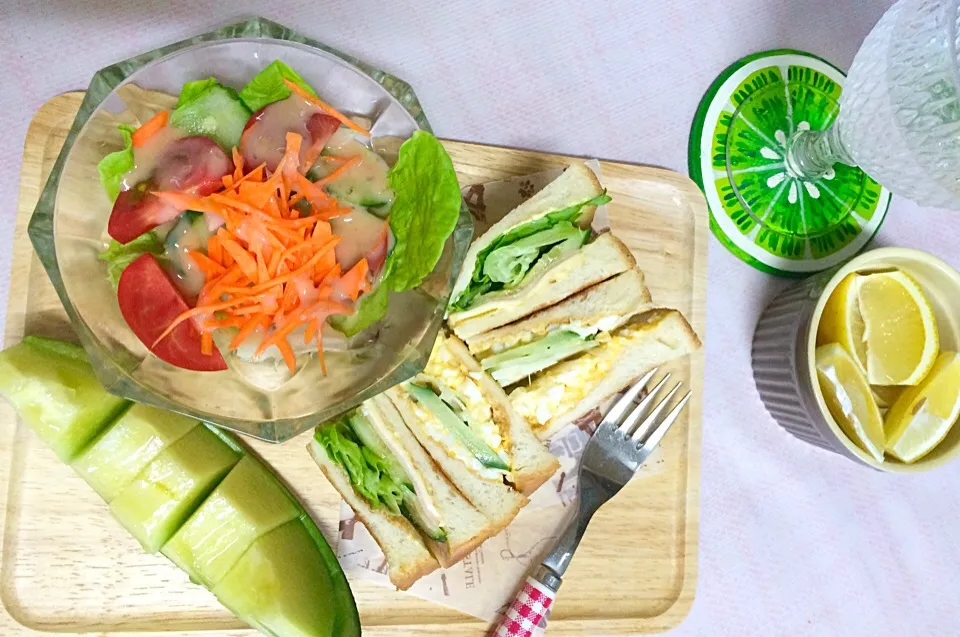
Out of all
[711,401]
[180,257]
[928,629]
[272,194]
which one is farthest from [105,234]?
[928,629]

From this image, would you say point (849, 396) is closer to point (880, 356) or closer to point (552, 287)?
point (880, 356)

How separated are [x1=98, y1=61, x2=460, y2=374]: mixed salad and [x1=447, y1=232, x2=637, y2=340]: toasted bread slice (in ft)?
0.89

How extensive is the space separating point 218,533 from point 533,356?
2.24 ft

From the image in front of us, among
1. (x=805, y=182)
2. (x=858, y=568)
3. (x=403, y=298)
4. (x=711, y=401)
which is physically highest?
(x=403, y=298)

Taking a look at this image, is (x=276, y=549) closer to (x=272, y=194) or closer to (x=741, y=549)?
(x=272, y=194)

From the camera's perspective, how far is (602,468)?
157cm

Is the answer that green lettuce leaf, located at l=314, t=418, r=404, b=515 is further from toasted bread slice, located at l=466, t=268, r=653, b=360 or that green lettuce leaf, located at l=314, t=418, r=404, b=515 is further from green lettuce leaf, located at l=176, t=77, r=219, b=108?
green lettuce leaf, located at l=176, t=77, r=219, b=108

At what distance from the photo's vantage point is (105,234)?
47.0 inches

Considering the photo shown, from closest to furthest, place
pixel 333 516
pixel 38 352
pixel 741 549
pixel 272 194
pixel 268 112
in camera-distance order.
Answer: pixel 272 194 < pixel 268 112 < pixel 38 352 < pixel 333 516 < pixel 741 549

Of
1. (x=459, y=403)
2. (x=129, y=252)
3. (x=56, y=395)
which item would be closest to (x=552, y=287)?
(x=459, y=403)

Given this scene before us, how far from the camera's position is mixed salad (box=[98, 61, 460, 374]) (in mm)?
1107

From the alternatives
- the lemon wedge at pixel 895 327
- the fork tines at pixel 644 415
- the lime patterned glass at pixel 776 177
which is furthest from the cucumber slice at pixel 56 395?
the lemon wedge at pixel 895 327

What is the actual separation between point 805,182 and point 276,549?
1.41 meters

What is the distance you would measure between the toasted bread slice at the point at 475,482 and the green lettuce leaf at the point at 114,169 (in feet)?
2.09
